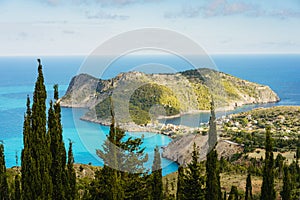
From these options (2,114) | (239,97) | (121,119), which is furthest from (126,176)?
(239,97)

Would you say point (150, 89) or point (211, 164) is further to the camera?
point (150, 89)

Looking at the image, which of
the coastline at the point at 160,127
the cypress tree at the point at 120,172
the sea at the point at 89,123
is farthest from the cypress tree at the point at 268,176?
the coastline at the point at 160,127

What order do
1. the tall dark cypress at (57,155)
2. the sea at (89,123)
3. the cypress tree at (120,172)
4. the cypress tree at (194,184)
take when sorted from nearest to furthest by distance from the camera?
the tall dark cypress at (57,155) < the cypress tree at (120,172) < the cypress tree at (194,184) < the sea at (89,123)

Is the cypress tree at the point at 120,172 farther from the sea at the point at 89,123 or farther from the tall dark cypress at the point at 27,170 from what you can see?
the tall dark cypress at the point at 27,170

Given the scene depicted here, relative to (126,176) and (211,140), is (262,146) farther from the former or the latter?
(126,176)

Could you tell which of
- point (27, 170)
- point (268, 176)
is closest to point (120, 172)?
point (27, 170)

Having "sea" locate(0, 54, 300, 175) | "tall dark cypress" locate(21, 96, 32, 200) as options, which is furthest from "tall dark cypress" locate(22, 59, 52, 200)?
"sea" locate(0, 54, 300, 175)

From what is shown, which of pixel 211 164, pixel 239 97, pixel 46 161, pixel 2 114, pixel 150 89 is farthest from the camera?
pixel 239 97
